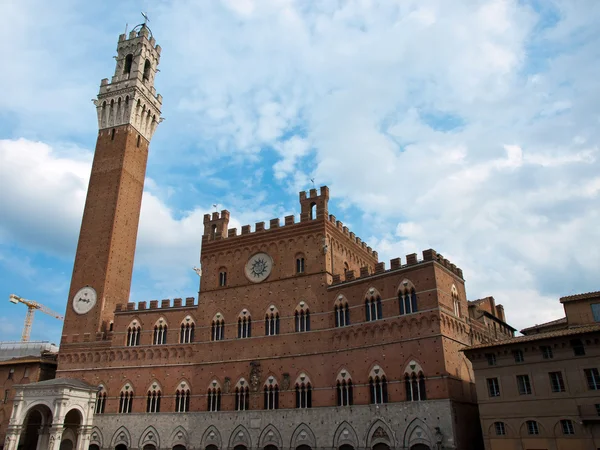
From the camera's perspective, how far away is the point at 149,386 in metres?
38.1

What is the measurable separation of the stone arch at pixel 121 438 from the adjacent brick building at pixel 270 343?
10 centimetres

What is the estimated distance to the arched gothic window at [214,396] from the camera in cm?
3584

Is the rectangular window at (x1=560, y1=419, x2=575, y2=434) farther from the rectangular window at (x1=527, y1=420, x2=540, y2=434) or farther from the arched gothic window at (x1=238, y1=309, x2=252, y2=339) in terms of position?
the arched gothic window at (x1=238, y1=309, x2=252, y2=339)

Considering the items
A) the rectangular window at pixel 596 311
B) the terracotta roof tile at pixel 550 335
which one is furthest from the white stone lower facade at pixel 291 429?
the rectangular window at pixel 596 311

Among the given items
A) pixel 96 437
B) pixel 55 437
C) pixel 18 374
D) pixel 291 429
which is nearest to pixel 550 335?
pixel 291 429

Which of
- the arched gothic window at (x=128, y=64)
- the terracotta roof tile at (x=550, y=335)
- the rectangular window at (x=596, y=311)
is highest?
the arched gothic window at (x=128, y=64)

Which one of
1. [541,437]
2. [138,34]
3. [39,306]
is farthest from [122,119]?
[39,306]

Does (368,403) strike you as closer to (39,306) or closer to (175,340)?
(175,340)

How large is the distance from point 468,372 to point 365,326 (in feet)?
21.8

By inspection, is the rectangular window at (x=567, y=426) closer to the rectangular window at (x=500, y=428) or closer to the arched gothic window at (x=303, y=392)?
the rectangular window at (x=500, y=428)

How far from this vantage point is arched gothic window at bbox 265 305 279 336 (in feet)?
118

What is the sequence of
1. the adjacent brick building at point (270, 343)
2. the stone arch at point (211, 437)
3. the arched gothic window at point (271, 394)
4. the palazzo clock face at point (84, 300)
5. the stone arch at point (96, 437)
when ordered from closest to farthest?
the adjacent brick building at point (270, 343) < the arched gothic window at point (271, 394) < the stone arch at point (211, 437) < the stone arch at point (96, 437) < the palazzo clock face at point (84, 300)

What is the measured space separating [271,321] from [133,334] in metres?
11.9

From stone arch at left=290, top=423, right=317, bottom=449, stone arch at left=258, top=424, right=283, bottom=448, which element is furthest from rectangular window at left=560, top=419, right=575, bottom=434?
stone arch at left=258, top=424, right=283, bottom=448
